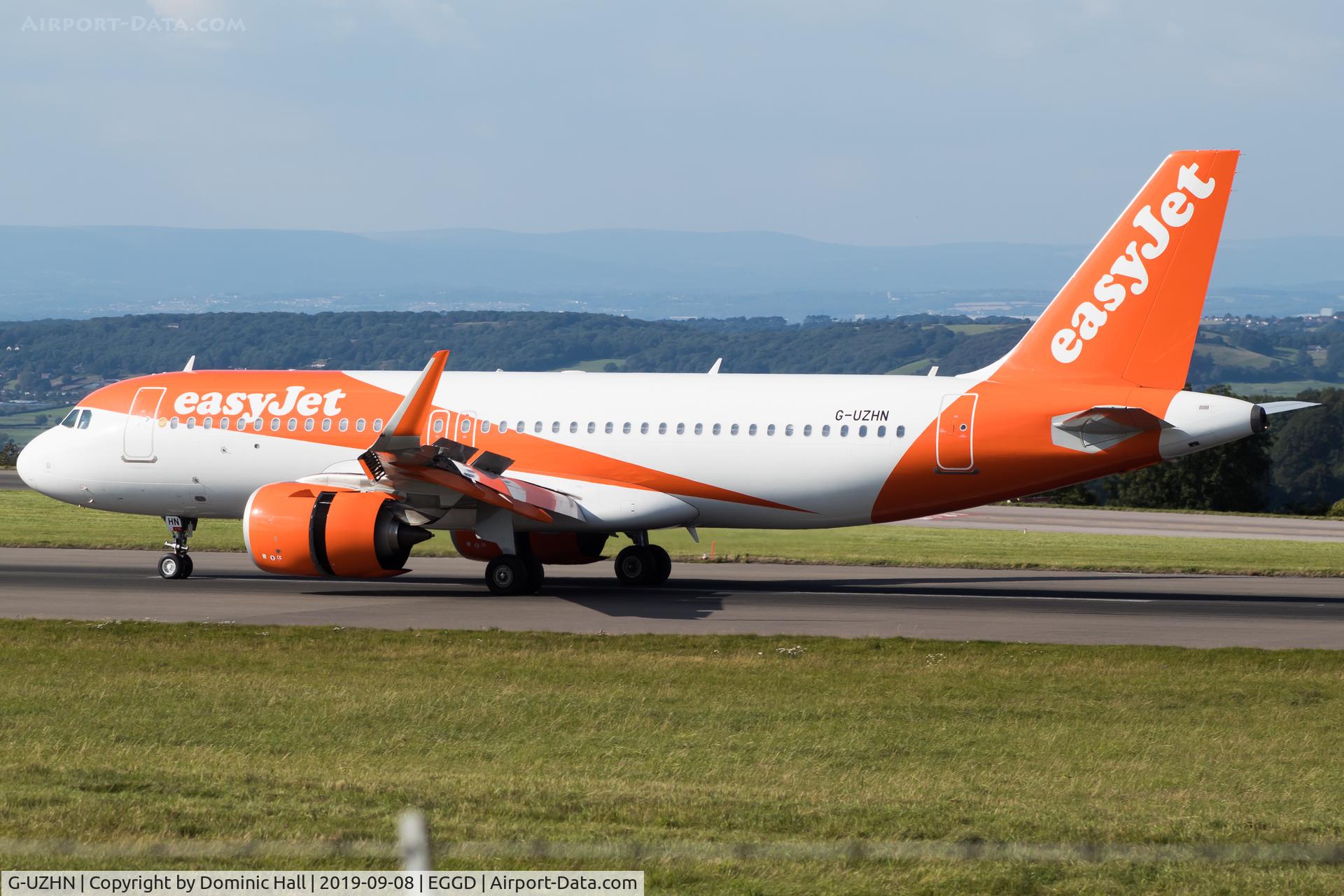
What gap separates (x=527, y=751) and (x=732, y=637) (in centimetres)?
826

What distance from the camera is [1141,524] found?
166 feet

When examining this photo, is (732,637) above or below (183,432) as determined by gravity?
below

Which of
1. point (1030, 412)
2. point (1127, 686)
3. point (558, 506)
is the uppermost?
point (1030, 412)

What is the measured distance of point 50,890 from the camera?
7520 mm

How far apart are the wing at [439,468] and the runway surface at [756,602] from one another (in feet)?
5.64

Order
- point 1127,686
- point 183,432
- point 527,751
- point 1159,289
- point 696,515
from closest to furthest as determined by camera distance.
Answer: point 527,751 < point 1127,686 < point 1159,289 < point 696,515 < point 183,432

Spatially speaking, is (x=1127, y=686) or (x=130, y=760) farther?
(x=1127, y=686)

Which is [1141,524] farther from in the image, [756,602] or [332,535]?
[332,535]

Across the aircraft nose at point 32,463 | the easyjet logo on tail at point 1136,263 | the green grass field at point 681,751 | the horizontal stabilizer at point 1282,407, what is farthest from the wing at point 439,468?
the horizontal stabilizer at point 1282,407

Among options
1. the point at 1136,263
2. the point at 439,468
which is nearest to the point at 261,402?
the point at 439,468

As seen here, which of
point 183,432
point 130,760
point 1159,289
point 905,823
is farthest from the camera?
point 183,432

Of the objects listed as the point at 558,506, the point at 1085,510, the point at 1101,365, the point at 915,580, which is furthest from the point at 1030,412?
the point at 1085,510

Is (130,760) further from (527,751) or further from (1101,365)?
(1101,365)

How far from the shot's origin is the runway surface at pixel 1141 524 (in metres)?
46.5
